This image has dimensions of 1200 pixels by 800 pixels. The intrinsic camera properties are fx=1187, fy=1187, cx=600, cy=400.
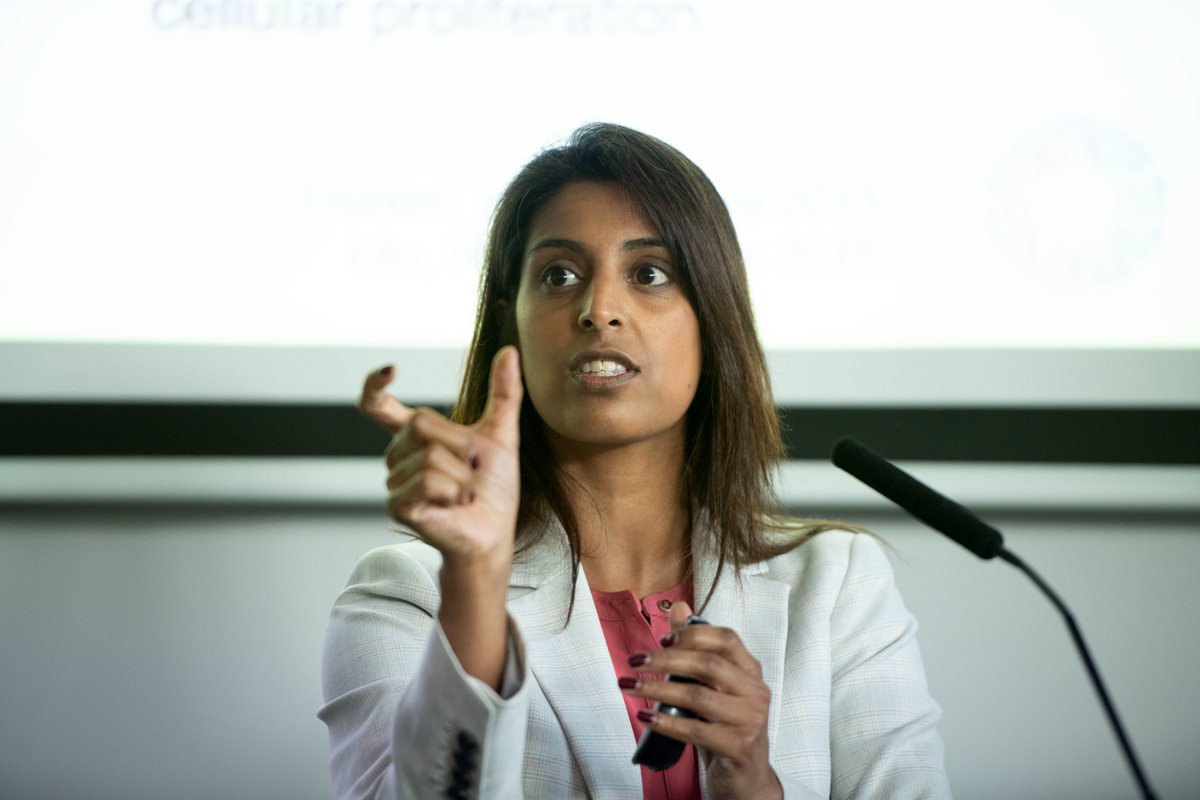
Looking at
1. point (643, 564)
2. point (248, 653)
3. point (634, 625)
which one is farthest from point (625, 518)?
point (248, 653)

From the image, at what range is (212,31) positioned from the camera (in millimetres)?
2271

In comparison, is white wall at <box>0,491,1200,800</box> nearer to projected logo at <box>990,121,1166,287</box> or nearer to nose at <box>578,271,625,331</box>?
projected logo at <box>990,121,1166,287</box>

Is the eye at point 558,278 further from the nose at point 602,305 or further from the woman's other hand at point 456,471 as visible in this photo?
the woman's other hand at point 456,471

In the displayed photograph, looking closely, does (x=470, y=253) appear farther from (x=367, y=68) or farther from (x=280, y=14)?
(x=280, y=14)

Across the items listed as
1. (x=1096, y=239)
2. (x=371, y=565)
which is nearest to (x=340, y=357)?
(x=371, y=565)

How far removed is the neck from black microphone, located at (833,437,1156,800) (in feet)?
1.95

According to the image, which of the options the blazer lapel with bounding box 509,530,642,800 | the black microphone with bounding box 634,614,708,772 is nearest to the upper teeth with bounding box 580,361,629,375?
the blazer lapel with bounding box 509,530,642,800

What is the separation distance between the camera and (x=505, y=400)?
3.69 feet

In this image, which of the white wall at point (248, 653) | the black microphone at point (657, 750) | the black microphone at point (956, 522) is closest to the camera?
the black microphone at point (956, 522)

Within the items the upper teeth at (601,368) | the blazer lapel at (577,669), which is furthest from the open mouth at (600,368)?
the blazer lapel at (577,669)

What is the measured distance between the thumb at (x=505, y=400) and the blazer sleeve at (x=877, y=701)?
715 mm

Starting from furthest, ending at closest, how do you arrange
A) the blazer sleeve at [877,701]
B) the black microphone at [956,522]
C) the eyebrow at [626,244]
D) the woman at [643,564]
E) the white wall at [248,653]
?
the white wall at [248,653]
the eyebrow at [626,244]
the blazer sleeve at [877,701]
the woman at [643,564]
the black microphone at [956,522]

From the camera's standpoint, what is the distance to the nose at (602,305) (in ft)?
5.09

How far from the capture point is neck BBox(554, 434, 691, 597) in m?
1.69
